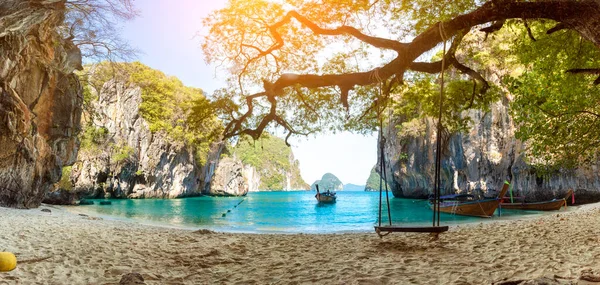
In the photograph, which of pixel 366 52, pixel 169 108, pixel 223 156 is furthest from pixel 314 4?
pixel 223 156

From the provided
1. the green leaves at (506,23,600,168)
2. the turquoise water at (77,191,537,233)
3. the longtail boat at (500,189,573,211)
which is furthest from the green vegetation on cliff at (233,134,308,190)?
the green leaves at (506,23,600,168)

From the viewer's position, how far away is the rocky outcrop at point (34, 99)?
10665 mm

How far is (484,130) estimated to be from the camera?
32.8m

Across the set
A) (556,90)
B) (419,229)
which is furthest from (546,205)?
(419,229)

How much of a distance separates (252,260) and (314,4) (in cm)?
638

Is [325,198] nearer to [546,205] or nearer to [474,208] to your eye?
[474,208]

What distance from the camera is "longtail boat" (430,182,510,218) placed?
19186 mm

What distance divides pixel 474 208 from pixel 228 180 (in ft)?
193

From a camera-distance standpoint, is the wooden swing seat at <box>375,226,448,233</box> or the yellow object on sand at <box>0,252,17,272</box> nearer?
the yellow object on sand at <box>0,252,17,272</box>

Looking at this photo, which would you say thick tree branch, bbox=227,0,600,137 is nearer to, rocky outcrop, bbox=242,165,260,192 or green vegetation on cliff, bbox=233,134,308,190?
rocky outcrop, bbox=242,165,260,192

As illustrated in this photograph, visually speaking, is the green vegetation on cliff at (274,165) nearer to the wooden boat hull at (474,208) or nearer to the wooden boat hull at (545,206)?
the wooden boat hull at (474,208)

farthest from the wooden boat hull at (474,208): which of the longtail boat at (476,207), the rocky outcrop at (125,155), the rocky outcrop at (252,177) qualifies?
the rocky outcrop at (252,177)

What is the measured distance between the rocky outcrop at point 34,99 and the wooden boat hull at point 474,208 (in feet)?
75.4

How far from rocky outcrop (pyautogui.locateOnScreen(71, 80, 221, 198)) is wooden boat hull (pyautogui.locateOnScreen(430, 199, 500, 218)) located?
38.3 meters
